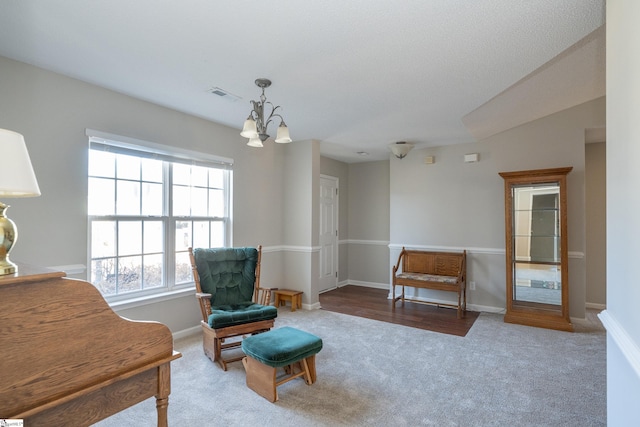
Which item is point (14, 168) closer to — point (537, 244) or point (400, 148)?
point (400, 148)

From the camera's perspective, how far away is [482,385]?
8.11ft

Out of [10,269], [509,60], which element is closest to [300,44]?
[509,60]

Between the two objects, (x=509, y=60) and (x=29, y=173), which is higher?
(x=509, y=60)

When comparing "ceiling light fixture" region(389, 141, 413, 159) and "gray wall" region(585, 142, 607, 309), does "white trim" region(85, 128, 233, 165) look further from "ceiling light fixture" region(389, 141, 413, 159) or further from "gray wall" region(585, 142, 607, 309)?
"gray wall" region(585, 142, 607, 309)

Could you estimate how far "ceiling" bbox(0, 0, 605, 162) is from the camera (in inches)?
69.8

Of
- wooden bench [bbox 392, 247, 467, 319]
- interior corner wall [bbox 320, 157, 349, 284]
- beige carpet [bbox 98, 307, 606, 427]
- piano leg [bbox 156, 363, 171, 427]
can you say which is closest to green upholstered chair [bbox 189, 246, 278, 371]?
beige carpet [bbox 98, 307, 606, 427]

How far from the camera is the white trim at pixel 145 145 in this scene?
9.14 ft

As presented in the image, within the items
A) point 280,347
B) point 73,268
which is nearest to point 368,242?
point 280,347

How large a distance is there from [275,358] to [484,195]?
386 centimetres

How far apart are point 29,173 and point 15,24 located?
60.3 inches

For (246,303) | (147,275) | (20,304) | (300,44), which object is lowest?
(246,303)

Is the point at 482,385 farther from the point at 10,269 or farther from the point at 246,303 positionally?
the point at 10,269
